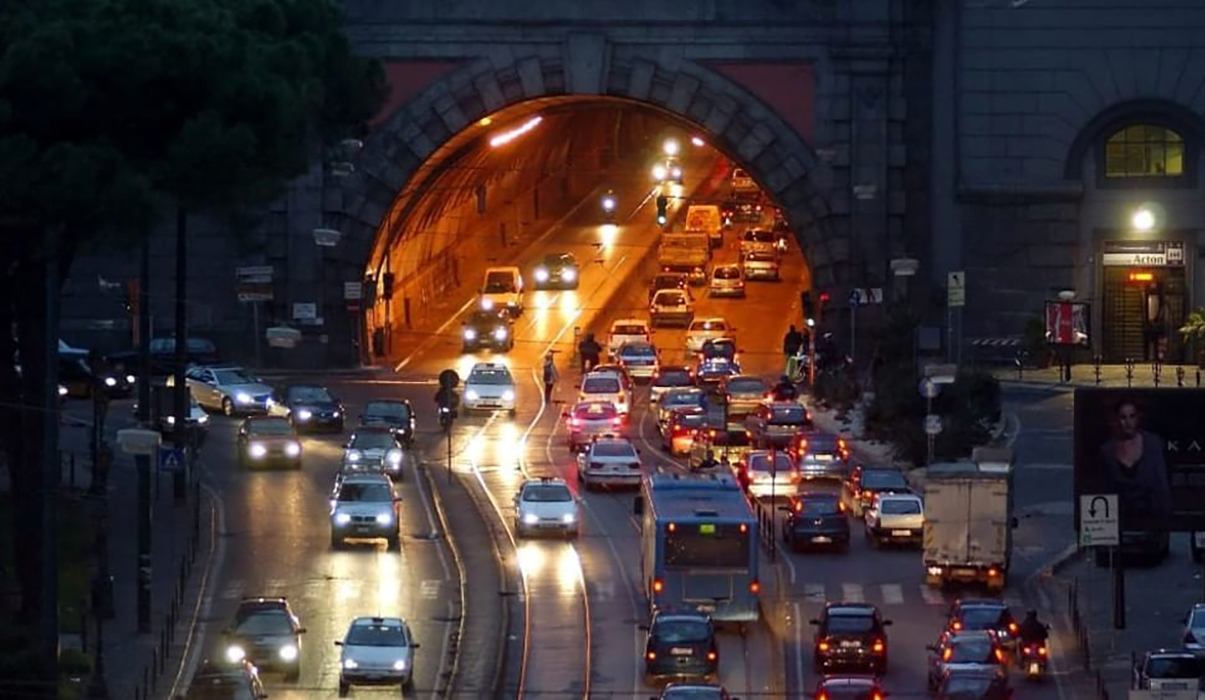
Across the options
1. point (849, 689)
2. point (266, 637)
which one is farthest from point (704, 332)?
point (849, 689)

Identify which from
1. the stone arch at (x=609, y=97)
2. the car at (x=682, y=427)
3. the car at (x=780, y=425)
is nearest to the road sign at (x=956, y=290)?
the car at (x=780, y=425)

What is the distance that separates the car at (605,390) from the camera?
267ft

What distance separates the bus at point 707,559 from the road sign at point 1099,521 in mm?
5867

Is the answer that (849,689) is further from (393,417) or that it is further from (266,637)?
(393,417)

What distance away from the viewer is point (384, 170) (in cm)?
9350

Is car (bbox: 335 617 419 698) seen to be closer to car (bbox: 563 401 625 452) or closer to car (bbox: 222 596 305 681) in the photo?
car (bbox: 222 596 305 681)

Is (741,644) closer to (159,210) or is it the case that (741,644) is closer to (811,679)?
(811,679)

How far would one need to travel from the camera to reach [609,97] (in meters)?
93.6

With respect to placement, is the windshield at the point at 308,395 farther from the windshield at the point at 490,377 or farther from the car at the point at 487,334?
the car at the point at 487,334

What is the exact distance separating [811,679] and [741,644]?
285 cm

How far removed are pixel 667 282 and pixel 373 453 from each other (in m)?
42.8

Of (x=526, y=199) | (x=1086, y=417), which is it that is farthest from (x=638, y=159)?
(x=1086, y=417)

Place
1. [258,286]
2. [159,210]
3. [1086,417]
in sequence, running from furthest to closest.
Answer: [258,286]
[1086,417]
[159,210]

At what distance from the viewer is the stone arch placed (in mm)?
92562
